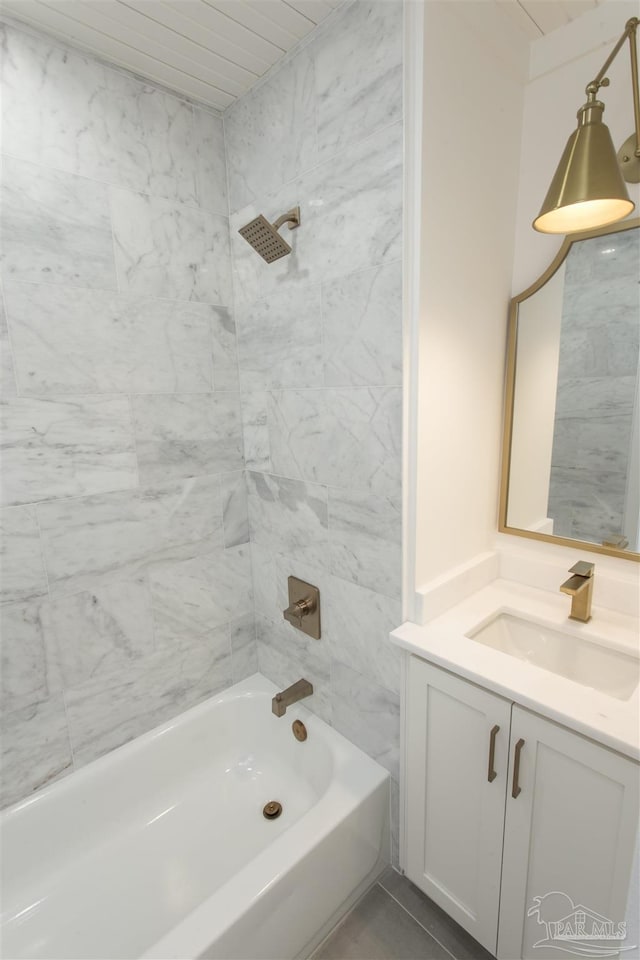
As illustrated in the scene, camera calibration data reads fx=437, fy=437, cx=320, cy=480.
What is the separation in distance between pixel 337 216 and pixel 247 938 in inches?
74.5

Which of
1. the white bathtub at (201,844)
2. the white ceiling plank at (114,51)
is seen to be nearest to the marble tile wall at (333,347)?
the white ceiling plank at (114,51)

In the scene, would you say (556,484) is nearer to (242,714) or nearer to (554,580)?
(554,580)

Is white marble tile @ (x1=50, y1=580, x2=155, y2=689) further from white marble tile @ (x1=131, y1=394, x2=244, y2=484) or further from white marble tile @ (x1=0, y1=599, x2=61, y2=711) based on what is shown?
white marble tile @ (x1=131, y1=394, x2=244, y2=484)

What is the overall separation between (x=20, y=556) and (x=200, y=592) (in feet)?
2.09

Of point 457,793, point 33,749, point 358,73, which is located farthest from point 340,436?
point 33,749

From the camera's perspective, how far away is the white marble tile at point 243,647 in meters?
1.88

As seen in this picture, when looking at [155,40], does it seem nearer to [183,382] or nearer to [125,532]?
[183,382]

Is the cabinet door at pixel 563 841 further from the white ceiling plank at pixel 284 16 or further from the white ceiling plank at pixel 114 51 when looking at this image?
the white ceiling plank at pixel 114 51

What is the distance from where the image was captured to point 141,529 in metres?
1.54

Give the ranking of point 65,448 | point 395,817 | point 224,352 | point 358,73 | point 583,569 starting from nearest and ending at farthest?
1. point 358,73
2. point 583,569
3. point 65,448
4. point 395,817
5. point 224,352

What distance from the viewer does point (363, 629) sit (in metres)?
1.42

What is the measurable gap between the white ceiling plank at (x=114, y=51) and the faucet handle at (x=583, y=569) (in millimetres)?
1885

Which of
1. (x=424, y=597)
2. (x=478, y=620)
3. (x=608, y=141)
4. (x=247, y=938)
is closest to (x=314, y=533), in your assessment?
(x=424, y=597)

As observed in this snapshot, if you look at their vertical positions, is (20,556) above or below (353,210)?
below
